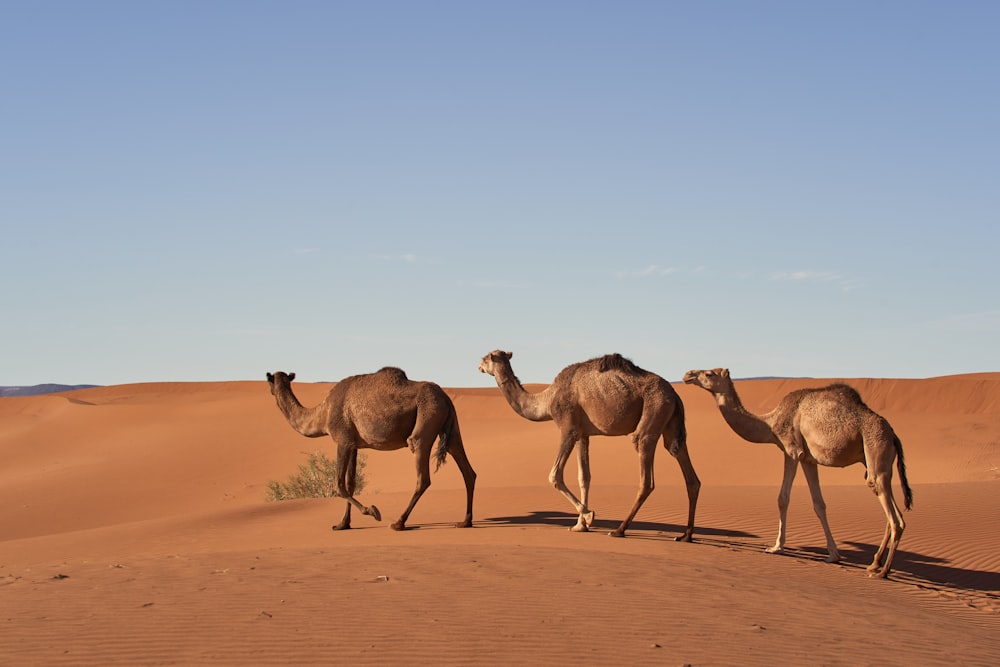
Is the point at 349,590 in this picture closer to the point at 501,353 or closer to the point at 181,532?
the point at 501,353

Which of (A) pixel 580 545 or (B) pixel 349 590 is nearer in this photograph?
(B) pixel 349 590

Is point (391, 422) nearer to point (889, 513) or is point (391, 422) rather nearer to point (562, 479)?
point (562, 479)

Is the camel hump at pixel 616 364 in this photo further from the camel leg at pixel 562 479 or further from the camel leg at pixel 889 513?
the camel leg at pixel 889 513

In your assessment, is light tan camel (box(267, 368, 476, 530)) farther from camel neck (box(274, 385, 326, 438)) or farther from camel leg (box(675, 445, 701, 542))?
camel leg (box(675, 445, 701, 542))

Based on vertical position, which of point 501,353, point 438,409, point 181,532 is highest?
point 501,353

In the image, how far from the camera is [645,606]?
932 cm

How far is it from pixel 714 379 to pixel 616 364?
5.01ft

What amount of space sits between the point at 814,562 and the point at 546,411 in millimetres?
4411

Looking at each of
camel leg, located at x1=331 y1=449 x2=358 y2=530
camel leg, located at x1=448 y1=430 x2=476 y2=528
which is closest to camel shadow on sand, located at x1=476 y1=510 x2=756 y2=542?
camel leg, located at x1=448 y1=430 x2=476 y2=528

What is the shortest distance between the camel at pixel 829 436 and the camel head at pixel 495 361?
2977mm

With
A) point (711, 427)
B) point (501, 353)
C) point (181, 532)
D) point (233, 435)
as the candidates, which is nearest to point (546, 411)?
point (501, 353)

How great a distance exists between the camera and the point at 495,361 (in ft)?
51.8

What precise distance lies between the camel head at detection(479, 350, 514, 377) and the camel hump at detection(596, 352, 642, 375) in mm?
1895

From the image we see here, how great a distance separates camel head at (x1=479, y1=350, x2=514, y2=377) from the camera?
1573 centimetres
